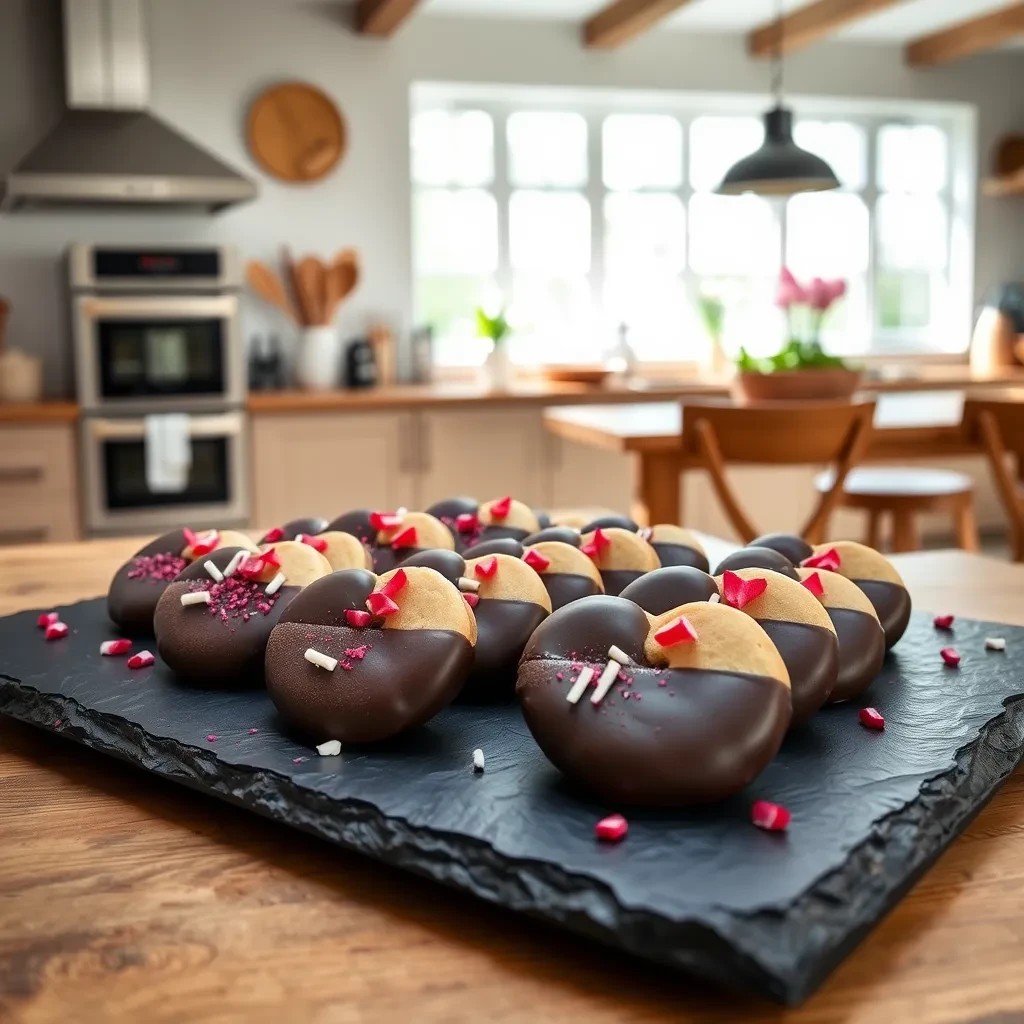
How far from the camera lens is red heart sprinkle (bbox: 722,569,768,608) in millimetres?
619

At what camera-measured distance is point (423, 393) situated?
455 cm

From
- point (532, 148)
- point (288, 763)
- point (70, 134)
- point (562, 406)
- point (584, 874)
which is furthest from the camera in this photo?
point (532, 148)

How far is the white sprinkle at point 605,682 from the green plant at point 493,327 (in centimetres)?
441

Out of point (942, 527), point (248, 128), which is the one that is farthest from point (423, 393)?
point (942, 527)

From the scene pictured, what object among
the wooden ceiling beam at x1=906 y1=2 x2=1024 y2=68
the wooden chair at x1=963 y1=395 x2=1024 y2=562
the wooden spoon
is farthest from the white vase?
the wooden ceiling beam at x1=906 y1=2 x2=1024 y2=68

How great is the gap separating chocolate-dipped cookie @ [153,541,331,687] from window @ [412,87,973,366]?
475 centimetres

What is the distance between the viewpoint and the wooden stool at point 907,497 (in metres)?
3.58

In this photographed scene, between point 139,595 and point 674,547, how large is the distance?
38cm

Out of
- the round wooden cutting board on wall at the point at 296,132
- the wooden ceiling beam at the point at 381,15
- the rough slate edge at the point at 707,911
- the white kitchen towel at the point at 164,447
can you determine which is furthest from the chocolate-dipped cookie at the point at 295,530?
the round wooden cutting board on wall at the point at 296,132

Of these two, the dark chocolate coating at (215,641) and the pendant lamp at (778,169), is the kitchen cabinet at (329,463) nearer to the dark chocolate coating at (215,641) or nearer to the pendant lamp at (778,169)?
the pendant lamp at (778,169)

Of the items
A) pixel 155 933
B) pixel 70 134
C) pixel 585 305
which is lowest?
pixel 155 933

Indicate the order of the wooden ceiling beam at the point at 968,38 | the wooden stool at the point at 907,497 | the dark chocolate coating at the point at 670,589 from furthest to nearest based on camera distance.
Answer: the wooden ceiling beam at the point at 968,38
the wooden stool at the point at 907,497
the dark chocolate coating at the point at 670,589

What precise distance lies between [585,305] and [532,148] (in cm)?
74

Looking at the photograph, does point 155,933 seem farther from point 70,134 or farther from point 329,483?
point 70,134
